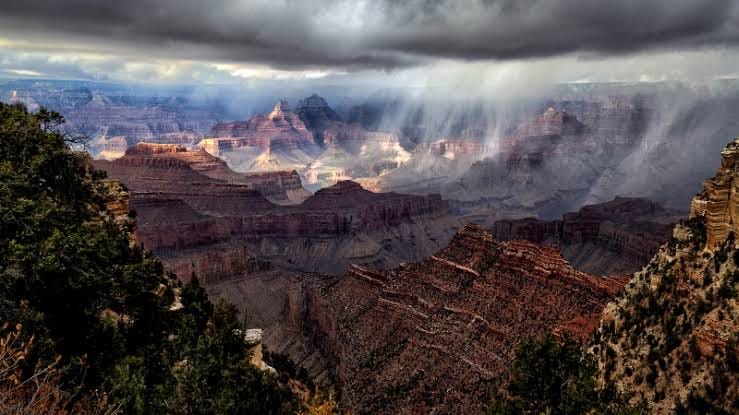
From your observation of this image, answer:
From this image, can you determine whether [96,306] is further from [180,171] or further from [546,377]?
[180,171]

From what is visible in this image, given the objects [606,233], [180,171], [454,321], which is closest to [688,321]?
[454,321]

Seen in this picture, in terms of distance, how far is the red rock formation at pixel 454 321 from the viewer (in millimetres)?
36781

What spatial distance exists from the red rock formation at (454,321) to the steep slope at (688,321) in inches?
327

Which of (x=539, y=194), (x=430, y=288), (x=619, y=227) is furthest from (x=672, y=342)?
(x=539, y=194)

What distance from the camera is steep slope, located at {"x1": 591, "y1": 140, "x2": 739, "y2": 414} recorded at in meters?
19.4

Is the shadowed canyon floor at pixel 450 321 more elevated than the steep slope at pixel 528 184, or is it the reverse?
the shadowed canyon floor at pixel 450 321

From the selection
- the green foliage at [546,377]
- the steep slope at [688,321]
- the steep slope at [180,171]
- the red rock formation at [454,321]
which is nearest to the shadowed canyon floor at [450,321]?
the red rock formation at [454,321]

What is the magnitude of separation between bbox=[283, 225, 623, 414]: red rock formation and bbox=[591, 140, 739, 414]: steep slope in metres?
8.32

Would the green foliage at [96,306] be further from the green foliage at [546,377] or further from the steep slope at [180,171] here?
the steep slope at [180,171]

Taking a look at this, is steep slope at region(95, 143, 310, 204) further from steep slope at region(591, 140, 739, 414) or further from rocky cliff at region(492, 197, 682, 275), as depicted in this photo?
steep slope at region(591, 140, 739, 414)

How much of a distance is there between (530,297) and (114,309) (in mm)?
26015

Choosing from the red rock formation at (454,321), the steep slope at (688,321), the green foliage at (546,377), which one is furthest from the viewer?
the red rock formation at (454,321)

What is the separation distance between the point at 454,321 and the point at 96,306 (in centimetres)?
2575

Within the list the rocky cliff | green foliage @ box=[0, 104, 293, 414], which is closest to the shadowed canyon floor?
green foliage @ box=[0, 104, 293, 414]
